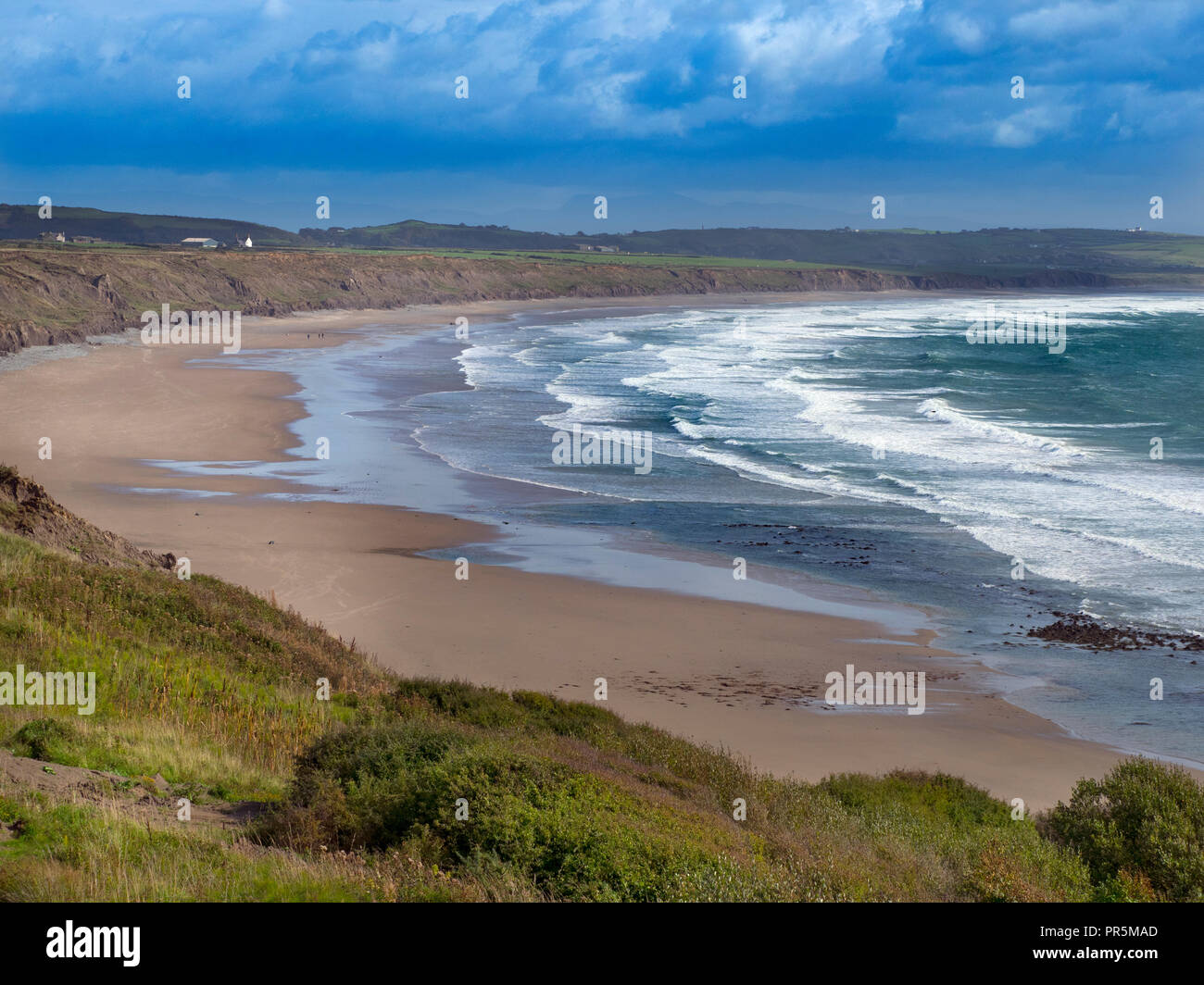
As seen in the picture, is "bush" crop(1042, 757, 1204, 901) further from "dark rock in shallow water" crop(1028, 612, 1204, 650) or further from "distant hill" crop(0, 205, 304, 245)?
"distant hill" crop(0, 205, 304, 245)

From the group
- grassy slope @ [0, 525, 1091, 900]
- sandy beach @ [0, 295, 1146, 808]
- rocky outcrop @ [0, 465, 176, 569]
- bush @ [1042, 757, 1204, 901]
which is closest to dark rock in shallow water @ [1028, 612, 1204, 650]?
sandy beach @ [0, 295, 1146, 808]

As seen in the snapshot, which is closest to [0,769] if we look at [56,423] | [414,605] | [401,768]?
[401,768]

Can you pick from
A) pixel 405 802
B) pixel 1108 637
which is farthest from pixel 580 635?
pixel 405 802

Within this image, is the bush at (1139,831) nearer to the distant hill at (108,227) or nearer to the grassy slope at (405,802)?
the grassy slope at (405,802)

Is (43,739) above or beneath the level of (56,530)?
beneath

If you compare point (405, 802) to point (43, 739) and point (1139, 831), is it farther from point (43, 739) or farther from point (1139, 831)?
point (1139, 831)

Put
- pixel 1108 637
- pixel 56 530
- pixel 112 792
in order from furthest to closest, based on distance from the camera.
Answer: pixel 1108 637
pixel 56 530
pixel 112 792

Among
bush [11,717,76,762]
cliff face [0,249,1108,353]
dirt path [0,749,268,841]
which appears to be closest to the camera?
dirt path [0,749,268,841]
